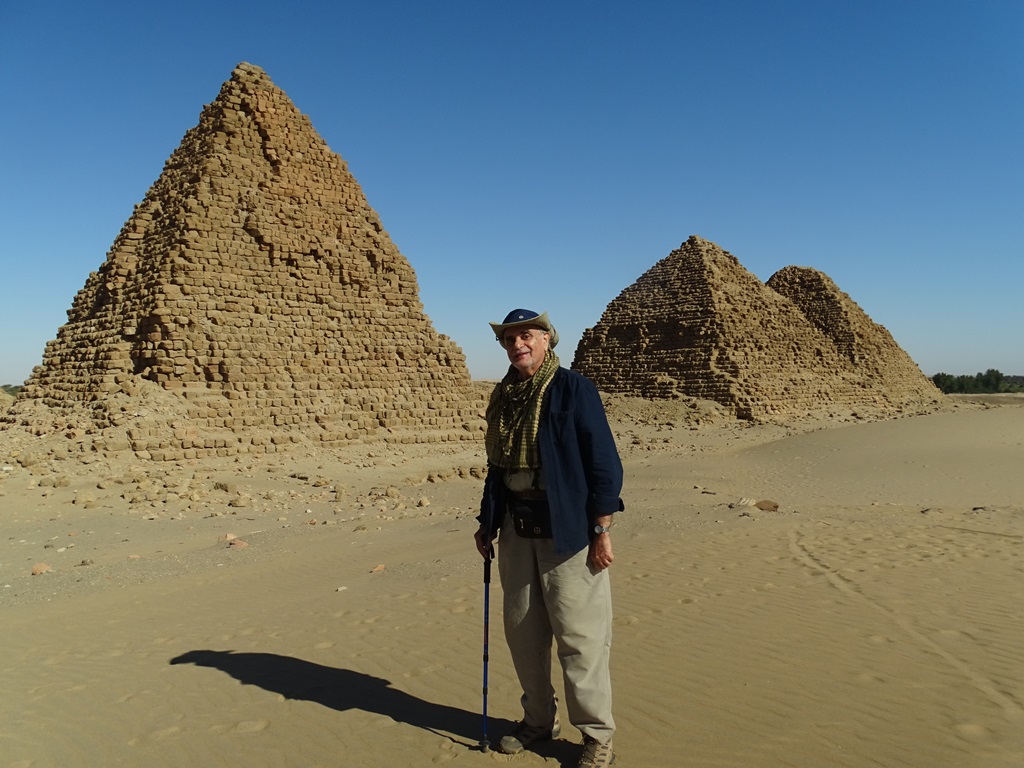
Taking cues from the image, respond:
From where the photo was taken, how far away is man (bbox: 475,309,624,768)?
3367 mm

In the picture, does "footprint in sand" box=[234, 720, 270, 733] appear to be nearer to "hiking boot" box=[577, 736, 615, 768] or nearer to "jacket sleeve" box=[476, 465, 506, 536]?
"jacket sleeve" box=[476, 465, 506, 536]

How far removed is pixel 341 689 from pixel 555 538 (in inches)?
67.6

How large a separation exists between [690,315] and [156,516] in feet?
114

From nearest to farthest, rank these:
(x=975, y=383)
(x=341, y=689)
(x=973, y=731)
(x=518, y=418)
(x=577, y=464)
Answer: (x=973, y=731) → (x=577, y=464) → (x=518, y=418) → (x=341, y=689) → (x=975, y=383)

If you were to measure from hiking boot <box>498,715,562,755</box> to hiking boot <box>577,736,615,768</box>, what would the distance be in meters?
0.27

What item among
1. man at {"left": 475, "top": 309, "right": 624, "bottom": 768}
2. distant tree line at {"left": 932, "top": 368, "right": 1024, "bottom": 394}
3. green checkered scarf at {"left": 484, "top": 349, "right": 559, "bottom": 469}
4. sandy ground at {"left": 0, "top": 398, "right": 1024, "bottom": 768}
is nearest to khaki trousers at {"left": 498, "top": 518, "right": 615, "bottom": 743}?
man at {"left": 475, "top": 309, "right": 624, "bottom": 768}

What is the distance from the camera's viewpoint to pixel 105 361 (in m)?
16.5

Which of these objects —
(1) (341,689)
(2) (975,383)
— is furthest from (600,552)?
(2) (975,383)

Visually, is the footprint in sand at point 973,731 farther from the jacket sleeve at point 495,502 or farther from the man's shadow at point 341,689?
the jacket sleeve at point 495,502

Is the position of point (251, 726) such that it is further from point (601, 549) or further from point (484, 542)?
point (601, 549)

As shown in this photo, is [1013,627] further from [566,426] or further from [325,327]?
[325,327]

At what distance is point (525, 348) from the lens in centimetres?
364

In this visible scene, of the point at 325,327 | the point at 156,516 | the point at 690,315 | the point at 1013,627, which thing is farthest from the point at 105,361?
the point at 690,315

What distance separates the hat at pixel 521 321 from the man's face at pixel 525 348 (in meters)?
0.02
